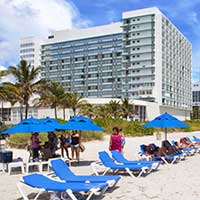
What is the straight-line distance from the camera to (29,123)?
41.5ft

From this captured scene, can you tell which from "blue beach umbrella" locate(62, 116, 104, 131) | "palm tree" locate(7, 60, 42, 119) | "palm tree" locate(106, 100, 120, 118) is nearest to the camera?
"blue beach umbrella" locate(62, 116, 104, 131)

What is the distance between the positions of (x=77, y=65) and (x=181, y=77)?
30754 millimetres

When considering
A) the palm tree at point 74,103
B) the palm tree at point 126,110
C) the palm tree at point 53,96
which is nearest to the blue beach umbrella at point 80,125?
the palm tree at point 53,96

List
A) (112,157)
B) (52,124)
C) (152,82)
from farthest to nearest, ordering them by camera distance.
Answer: (152,82)
(52,124)
(112,157)

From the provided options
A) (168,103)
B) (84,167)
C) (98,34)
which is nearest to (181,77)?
(168,103)

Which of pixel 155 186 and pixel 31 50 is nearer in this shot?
pixel 155 186

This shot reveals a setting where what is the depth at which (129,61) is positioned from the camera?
9562cm

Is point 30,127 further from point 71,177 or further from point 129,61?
point 129,61

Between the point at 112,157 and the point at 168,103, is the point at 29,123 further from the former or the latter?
the point at 168,103

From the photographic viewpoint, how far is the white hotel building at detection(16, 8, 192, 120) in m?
92.3

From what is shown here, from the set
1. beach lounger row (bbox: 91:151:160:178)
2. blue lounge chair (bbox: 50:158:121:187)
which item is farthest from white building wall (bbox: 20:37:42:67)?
blue lounge chair (bbox: 50:158:121:187)

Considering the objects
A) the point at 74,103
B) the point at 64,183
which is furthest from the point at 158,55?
the point at 64,183

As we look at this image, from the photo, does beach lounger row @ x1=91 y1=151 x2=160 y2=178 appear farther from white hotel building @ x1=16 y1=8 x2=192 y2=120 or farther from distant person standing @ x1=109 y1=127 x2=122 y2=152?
white hotel building @ x1=16 y1=8 x2=192 y2=120

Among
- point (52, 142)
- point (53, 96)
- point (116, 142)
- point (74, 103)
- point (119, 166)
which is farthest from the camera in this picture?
point (74, 103)
